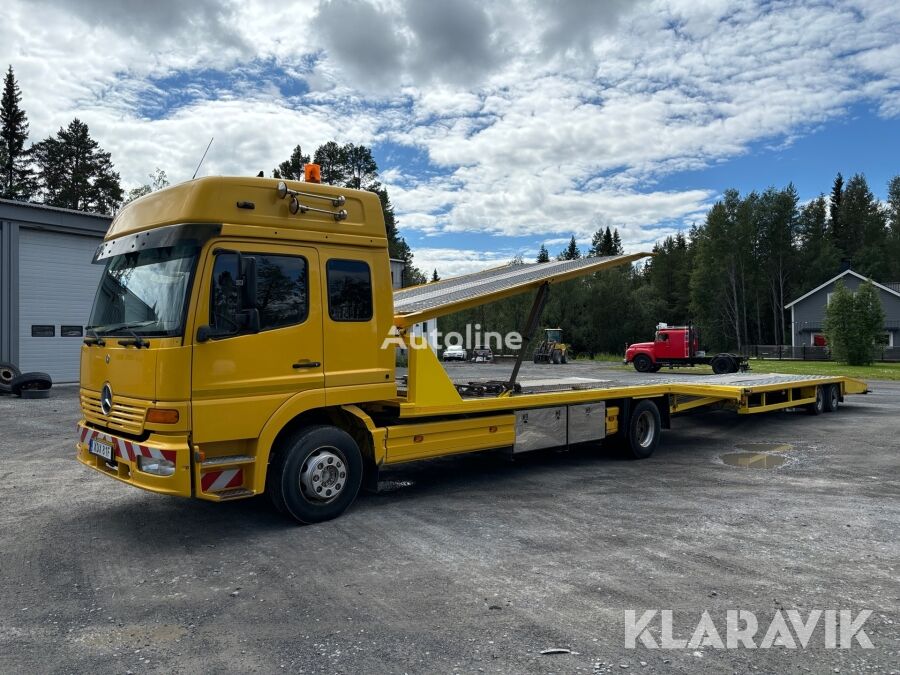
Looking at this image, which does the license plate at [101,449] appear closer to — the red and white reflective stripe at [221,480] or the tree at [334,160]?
the red and white reflective stripe at [221,480]

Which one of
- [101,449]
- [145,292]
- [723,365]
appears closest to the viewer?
[145,292]

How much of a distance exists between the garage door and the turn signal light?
17.1 m

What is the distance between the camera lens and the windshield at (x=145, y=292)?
209 inches

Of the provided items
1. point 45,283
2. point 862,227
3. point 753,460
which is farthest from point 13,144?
point 862,227

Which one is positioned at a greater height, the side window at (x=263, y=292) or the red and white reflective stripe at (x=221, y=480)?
the side window at (x=263, y=292)

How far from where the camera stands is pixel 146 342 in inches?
209

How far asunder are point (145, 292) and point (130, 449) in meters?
1.37

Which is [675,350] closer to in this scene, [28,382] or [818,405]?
[818,405]

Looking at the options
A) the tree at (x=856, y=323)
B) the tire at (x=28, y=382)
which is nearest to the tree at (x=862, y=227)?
the tree at (x=856, y=323)

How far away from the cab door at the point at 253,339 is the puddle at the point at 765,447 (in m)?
7.62

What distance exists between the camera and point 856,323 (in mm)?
34719

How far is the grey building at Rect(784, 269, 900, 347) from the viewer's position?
47844mm

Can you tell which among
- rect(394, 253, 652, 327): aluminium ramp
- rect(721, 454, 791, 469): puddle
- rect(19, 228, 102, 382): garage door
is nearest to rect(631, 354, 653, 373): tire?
rect(721, 454, 791, 469): puddle

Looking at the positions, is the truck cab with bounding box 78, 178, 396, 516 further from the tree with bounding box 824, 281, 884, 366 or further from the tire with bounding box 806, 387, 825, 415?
the tree with bounding box 824, 281, 884, 366
